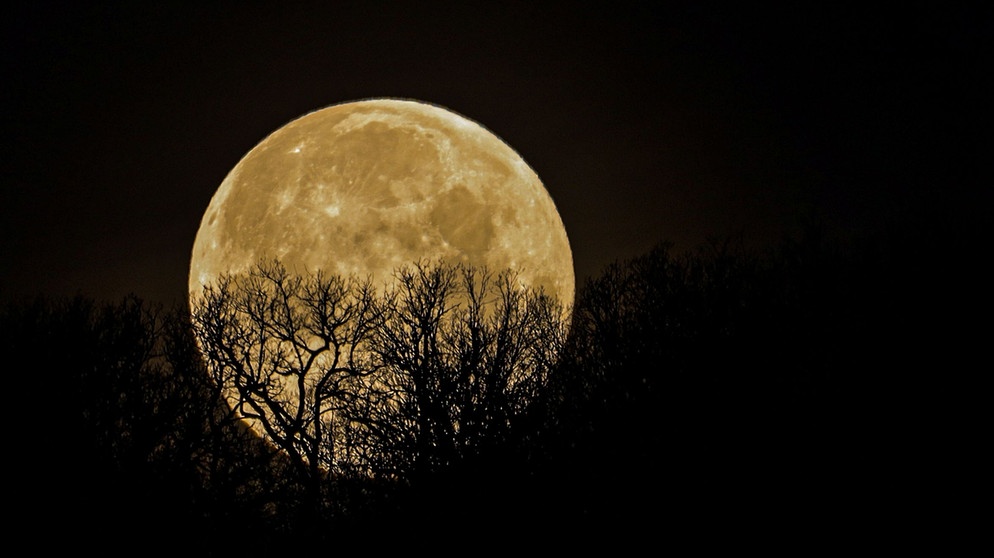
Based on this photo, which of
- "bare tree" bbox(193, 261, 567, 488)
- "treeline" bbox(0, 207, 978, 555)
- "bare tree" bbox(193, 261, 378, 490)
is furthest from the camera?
"bare tree" bbox(193, 261, 378, 490)

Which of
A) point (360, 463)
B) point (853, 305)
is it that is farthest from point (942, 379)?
point (360, 463)

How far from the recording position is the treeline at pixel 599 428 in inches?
666

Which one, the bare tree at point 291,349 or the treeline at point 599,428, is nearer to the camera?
the treeline at point 599,428

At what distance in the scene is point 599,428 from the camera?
1930cm

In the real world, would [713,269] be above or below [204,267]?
below

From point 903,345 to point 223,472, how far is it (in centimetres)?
1599

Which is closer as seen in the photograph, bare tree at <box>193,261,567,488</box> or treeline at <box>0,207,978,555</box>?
treeline at <box>0,207,978,555</box>

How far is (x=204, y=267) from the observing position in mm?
25766

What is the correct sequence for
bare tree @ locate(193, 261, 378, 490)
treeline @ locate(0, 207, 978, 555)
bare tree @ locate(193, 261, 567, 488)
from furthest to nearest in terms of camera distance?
bare tree @ locate(193, 261, 378, 490), bare tree @ locate(193, 261, 567, 488), treeline @ locate(0, 207, 978, 555)

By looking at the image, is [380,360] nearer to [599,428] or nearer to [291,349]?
[291,349]

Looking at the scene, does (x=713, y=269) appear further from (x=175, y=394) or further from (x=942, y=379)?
(x=175, y=394)

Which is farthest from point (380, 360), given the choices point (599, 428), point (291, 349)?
point (599, 428)

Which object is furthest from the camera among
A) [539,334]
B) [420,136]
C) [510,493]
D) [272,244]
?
[420,136]

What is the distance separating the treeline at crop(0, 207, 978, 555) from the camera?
16906mm
